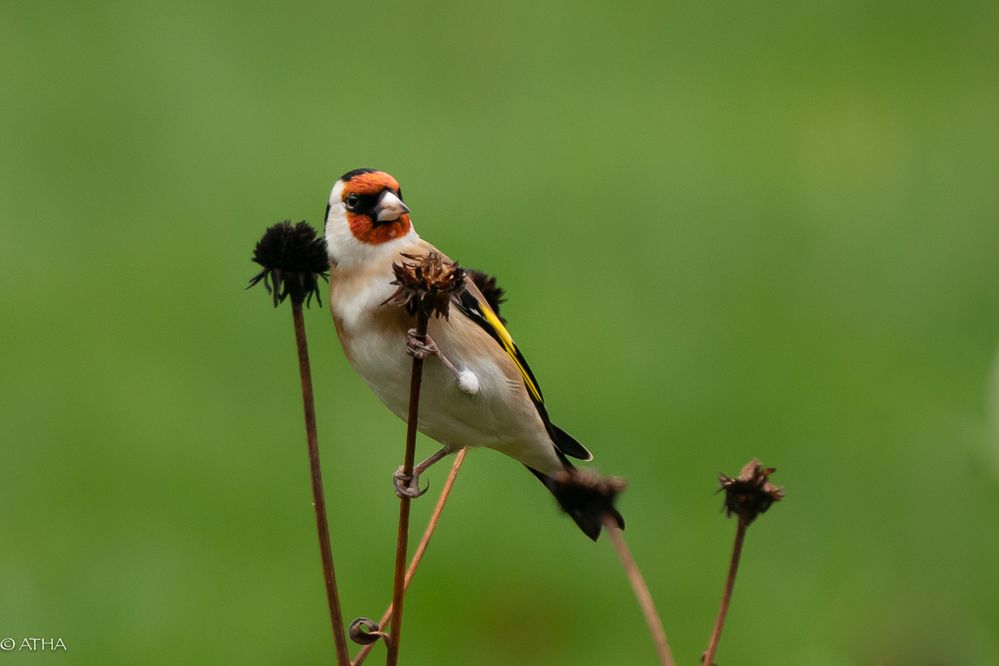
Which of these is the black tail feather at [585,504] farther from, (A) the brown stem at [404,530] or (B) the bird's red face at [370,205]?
(B) the bird's red face at [370,205]

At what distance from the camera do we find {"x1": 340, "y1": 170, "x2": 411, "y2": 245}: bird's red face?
9.54 ft

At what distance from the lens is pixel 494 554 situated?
5090 millimetres

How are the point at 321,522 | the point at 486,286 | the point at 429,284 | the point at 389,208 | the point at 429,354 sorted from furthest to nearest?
1. the point at 389,208
2. the point at 429,354
3. the point at 486,286
4. the point at 429,284
5. the point at 321,522

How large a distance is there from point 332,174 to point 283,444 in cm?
198

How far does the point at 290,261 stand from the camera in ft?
6.00

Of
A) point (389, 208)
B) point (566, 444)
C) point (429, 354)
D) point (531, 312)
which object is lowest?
point (429, 354)

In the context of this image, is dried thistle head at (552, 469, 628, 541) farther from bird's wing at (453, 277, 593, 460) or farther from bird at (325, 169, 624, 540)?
bird's wing at (453, 277, 593, 460)

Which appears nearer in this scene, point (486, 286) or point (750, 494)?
point (750, 494)

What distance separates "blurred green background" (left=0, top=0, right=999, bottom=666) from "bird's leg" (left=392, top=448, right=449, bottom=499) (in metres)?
0.72

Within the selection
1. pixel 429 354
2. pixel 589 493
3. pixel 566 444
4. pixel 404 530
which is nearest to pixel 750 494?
pixel 589 493

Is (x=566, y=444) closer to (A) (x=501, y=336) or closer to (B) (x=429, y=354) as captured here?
(A) (x=501, y=336)

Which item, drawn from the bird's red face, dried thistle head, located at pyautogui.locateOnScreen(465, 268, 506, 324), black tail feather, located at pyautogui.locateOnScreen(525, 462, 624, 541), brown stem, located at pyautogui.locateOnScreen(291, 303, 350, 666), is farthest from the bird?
brown stem, located at pyautogui.locateOnScreen(291, 303, 350, 666)

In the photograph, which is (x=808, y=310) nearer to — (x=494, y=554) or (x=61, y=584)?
(x=494, y=554)

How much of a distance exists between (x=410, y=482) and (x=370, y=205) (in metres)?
1.13
